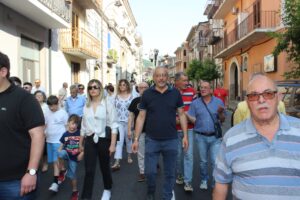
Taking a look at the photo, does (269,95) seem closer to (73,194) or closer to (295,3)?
(73,194)

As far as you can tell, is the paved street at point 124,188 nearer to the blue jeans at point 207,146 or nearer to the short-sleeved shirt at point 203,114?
the blue jeans at point 207,146

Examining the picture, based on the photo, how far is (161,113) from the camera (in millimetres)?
5098

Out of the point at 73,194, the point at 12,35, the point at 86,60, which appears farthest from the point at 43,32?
the point at 73,194

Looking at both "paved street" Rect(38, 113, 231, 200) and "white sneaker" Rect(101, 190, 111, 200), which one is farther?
"paved street" Rect(38, 113, 231, 200)

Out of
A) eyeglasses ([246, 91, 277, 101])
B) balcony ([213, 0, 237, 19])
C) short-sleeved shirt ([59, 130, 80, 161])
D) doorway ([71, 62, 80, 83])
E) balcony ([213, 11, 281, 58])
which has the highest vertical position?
balcony ([213, 0, 237, 19])

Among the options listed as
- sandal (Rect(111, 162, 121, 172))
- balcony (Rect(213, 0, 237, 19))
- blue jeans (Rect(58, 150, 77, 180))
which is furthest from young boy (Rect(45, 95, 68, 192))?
balcony (Rect(213, 0, 237, 19))

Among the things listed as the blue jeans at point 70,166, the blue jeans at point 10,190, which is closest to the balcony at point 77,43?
the blue jeans at point 70,166

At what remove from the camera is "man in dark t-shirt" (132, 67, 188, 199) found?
510cm

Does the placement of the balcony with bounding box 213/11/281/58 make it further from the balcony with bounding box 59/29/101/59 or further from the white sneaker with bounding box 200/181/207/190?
the white sneaker with bounding box 200/181/207/190

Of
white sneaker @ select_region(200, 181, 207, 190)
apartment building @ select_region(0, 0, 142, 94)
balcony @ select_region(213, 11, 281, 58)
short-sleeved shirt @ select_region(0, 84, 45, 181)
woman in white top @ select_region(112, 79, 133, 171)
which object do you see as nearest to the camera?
short-sleeved shirt @ select_region(0, 84, 45, 181)

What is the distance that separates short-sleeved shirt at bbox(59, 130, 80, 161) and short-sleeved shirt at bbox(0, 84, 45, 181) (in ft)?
9.22

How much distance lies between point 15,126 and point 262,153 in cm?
189

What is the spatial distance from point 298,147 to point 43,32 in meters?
15.0

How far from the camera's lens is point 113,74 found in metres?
37.5
